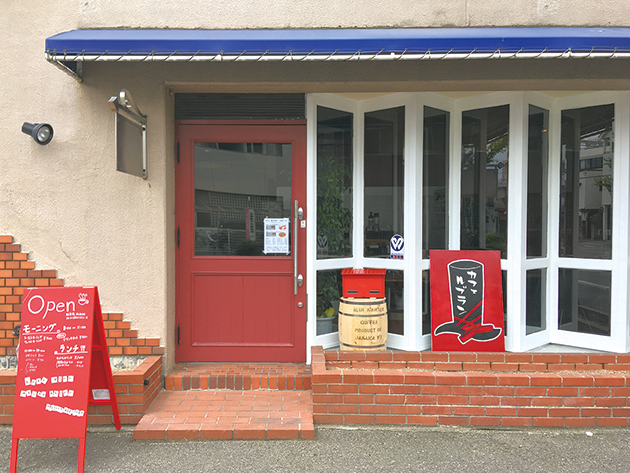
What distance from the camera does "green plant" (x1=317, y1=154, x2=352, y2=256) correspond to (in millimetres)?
4391

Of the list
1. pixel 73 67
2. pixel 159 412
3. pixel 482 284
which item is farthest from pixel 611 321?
pixel 73 67

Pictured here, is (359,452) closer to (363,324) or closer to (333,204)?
(363,324)

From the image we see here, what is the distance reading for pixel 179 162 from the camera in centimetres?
426

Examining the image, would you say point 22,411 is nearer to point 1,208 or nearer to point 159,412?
point 159,412

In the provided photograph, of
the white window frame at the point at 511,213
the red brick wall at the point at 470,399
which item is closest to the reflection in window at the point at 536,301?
the white window frame at the point at 511,213

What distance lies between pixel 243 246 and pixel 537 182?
298cm

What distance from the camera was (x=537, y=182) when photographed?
4348 millimetres

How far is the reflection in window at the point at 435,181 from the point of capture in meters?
4.36

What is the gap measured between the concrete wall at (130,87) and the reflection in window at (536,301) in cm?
183

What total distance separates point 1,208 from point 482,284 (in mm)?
4359

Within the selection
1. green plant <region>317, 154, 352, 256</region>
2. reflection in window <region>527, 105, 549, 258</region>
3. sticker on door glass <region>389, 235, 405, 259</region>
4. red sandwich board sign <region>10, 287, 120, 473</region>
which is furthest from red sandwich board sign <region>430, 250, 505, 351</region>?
red sandwich board sign <region>10, 287, 120, 473</region>

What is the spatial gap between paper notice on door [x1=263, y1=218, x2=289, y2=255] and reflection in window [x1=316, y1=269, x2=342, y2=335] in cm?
45

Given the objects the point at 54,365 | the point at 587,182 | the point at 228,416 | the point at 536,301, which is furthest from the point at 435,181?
the point at 54,365

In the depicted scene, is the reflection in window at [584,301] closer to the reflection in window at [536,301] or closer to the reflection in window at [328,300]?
the reflection in window at [536,301]
